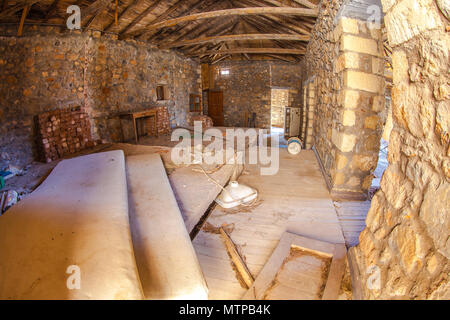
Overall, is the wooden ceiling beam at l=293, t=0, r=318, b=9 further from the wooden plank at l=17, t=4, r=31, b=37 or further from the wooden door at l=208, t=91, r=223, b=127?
the wooden door at l=208, t=91, r=223, b=127

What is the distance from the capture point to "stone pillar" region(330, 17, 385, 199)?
2725mm

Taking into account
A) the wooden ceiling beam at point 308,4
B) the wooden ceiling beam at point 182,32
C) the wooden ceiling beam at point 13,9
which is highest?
the wooden ceiling beam at point 182,32

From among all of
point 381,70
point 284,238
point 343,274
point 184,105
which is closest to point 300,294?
point 343,274

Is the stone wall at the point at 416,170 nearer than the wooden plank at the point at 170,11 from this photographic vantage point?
Yes

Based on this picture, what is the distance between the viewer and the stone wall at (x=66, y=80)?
4.44m

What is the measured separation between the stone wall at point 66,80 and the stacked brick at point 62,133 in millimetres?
214

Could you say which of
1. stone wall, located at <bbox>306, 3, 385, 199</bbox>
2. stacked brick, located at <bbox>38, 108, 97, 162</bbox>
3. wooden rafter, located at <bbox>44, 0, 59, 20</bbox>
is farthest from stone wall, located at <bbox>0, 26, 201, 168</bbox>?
stone wall, located at <bbox>306, 3, 385, 199</bbox>

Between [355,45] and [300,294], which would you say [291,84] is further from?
[300,294]

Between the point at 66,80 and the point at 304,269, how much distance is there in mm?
6065

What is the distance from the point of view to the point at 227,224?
256 centimetres

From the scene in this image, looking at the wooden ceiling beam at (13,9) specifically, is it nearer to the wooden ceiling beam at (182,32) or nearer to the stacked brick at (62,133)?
the stacked brick at (62,133)

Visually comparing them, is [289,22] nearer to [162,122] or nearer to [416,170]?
[162,122]

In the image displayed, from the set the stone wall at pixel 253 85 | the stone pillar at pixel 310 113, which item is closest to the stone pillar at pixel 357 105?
the stone pillar at pixel 310 113

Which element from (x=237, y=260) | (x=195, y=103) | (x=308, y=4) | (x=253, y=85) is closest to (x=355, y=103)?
(x=237, y=260)
